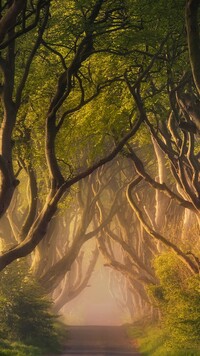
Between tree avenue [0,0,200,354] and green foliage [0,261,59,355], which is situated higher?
tree avenue [0,0,200,354]

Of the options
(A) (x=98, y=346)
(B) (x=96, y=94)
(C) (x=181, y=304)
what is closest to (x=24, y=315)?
(A) (x=98, y=346)

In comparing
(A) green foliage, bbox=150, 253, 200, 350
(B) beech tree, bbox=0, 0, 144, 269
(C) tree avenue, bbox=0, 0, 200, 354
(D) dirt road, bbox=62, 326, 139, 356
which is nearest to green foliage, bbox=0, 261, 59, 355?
(D) dirt road, bbox=62, 326, 139, 356

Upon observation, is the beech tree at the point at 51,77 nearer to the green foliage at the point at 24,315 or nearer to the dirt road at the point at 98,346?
the dirt road at the point at 98,346

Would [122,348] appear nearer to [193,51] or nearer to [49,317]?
[49,317]

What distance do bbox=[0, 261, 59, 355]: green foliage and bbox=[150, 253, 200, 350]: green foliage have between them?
5987 millimetres

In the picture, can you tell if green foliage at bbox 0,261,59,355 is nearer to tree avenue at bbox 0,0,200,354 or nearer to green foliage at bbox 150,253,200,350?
tree avenue at bbox 0,0,200,354

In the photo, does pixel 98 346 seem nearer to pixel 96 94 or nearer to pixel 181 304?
pixel 181 304

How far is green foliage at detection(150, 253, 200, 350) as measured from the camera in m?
20.6

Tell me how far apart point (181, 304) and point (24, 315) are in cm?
940

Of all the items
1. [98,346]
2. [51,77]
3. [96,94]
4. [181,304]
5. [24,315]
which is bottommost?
[98,346]

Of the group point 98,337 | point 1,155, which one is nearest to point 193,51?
point 1,155

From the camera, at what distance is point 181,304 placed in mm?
21547

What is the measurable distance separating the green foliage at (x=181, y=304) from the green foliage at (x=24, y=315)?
19.6 ft

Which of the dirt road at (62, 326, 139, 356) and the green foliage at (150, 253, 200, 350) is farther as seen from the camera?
the dirt road at (62, 326, 139, 356)
